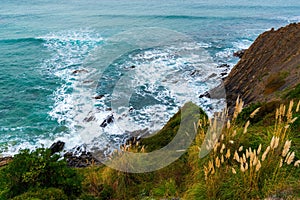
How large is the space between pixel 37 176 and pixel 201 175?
430cm

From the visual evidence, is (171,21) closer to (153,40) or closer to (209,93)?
(153,40)

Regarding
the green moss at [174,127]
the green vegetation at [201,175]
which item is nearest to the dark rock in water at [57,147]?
the green moss at [174,127]

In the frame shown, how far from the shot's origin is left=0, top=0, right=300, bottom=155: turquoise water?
66.0 ft

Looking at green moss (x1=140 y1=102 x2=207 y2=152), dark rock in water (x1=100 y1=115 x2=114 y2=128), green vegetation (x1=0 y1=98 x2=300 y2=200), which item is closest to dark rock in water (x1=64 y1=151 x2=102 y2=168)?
dark rock in water (x1=100 y1=115 x2=114 y2=128)

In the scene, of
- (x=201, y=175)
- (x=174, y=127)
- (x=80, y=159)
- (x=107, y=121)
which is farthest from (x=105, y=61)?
(x=201, y=175)

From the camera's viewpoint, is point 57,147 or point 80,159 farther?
point 57,147

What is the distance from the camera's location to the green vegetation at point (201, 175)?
5055 millimetres

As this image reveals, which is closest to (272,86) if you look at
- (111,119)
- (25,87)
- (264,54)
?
(264,54)

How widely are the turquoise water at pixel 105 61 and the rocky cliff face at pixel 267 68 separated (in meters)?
2.76

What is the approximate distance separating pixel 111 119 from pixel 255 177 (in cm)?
1607

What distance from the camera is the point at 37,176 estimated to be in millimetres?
7141

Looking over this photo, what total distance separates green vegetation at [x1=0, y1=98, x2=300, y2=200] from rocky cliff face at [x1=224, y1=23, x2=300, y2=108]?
10.1 m

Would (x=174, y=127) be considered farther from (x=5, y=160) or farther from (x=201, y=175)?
(x=5, y=160)

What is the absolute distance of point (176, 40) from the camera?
134 ft
